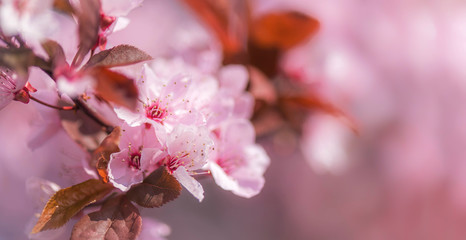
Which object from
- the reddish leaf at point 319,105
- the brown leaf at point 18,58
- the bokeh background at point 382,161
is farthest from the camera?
the bokeh background at point 382,161

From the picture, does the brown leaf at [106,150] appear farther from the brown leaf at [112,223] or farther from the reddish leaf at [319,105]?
the reddish leaf at [319,105]

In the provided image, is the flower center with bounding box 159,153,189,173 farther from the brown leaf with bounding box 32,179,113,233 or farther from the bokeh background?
the bokeh background

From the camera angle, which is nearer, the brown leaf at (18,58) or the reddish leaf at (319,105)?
the brown leaf at (18,58)

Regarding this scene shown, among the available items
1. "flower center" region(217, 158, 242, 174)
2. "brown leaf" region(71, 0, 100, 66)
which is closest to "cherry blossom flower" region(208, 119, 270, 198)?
"flower center" region(217, 158, 242, 174)

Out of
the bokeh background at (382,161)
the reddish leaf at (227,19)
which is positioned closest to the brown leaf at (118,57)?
the reddish leaf at (227,19)

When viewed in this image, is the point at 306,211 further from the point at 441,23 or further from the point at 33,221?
the point at 33,221

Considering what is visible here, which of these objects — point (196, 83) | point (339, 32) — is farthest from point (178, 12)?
point (196, 83)
